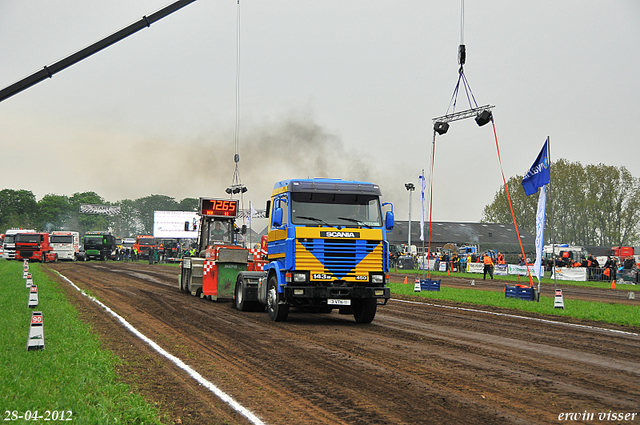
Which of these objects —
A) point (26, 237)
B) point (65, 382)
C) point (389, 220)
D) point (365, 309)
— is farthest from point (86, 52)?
point (26, 237)

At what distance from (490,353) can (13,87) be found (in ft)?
37.4

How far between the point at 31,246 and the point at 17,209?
8153cm

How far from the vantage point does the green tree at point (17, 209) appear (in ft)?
399

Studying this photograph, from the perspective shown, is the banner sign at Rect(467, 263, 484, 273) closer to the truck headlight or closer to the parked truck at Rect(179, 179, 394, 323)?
the parked truck at Rect(179, 179, 394, 323)

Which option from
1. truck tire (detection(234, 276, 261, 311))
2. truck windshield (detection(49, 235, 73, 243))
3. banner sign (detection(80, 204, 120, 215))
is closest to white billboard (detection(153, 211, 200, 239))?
truck windshield (detection(49, 235, 73, 243))

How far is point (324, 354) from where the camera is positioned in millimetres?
9922

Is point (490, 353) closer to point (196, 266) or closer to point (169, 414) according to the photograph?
point (169, 414)

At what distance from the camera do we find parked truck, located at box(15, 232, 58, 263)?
53.2 m

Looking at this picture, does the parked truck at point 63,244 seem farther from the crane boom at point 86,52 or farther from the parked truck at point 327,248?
the parked truck at point 327,248

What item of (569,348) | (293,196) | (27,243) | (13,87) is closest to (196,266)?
(293,196)

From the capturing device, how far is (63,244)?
58406 millimetres

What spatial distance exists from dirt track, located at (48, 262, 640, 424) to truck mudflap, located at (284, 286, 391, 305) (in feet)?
2.41

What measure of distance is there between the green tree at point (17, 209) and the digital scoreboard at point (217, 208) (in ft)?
372

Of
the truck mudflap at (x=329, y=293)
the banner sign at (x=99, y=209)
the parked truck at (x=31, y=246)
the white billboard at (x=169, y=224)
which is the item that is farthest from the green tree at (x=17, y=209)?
the truck mudflap at (x=329, y=293)
